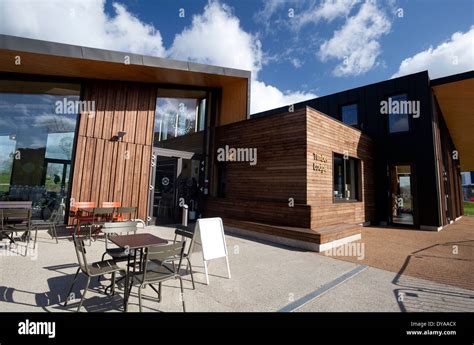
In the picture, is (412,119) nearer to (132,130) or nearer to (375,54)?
(375,54)

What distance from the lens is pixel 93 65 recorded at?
6688 mm

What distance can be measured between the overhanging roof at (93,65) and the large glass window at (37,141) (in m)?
0.61

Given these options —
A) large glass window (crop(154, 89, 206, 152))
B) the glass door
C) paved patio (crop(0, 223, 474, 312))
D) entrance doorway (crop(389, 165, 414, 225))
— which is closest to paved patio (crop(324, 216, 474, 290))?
paved patio (crop(0, 223, 474, 312))

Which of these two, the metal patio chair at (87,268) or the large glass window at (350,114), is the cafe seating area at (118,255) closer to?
the metal patio chair at (87,268)

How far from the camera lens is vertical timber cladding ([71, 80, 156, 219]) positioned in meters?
7.22

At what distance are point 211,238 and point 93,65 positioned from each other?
6107 millimetres

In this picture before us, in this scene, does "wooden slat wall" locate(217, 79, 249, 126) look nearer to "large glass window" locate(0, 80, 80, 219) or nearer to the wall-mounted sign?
the wall-mounted sign

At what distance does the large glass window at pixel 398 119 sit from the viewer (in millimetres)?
10586

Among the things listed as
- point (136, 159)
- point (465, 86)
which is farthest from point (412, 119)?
point (136, 159)

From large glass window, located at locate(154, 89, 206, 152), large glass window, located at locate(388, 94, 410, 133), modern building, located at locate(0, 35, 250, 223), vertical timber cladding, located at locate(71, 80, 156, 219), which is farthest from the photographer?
large glass window, located at locate(388, 94, 410, 133)

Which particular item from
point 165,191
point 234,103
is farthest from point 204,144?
point 165,191

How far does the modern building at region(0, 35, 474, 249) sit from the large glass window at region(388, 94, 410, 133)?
0.15ft

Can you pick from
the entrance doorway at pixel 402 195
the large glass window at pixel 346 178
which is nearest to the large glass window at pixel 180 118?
the large glass window at pixel 346 178

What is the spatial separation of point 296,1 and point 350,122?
7274mm
